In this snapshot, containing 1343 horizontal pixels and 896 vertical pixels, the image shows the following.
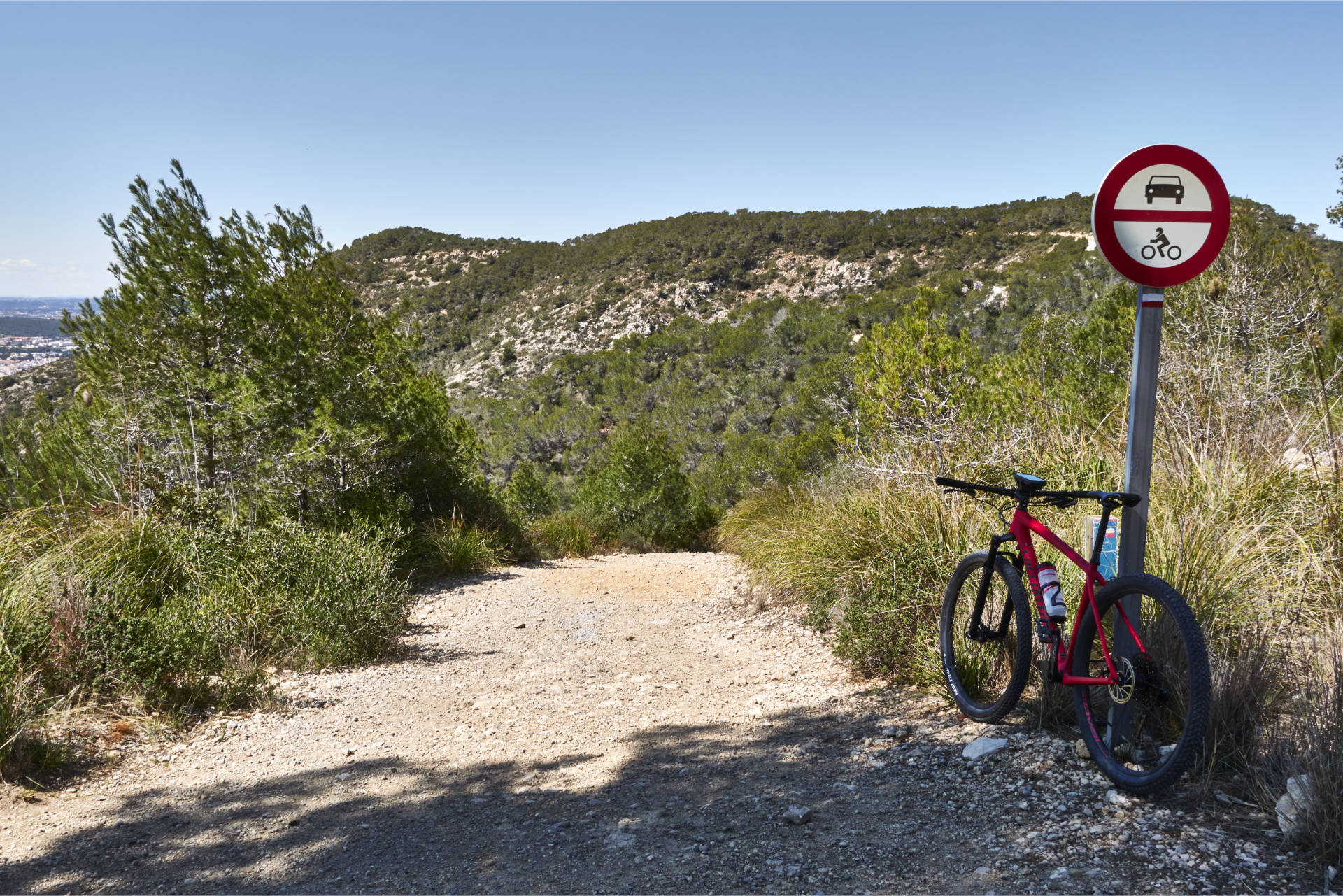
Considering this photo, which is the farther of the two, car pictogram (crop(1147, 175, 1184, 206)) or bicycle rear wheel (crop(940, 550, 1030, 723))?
bicycle rear wheel (crop(940, 550, 1030, 723))

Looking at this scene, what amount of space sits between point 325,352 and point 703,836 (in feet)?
22.6

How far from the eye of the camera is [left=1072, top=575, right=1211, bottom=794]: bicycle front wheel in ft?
8.38

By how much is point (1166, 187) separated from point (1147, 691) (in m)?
1.79

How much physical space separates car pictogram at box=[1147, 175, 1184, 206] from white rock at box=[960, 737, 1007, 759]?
221 cm

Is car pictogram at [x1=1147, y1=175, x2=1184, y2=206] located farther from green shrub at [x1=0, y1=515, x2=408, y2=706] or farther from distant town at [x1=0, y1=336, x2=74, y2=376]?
distant town at [x1=0, y1=336, x2=74, y2=376]

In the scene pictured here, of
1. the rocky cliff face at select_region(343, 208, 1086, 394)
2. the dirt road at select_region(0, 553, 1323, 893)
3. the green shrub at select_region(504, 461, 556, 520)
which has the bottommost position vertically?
the green shrub at select_region(504, 461, 556, 520)

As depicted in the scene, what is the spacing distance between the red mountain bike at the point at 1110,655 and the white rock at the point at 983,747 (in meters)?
0.14

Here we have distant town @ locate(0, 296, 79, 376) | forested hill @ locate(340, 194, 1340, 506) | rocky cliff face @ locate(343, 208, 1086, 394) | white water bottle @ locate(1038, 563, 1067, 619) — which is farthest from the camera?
rocky cliff face @ locate(343, 208, 1086, 394)

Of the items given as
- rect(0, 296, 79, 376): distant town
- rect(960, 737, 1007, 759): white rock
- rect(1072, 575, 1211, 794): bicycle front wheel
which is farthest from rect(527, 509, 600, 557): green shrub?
rect(1072, 575, 1211, 794): bicycle front wheel

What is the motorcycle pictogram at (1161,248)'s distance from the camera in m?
2.88

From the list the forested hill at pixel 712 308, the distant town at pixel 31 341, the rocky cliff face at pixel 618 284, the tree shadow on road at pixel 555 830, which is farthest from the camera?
the rocky cliff face at pixel 618 284

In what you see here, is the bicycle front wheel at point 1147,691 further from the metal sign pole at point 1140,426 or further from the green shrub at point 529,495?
the green shrub at point 529,495

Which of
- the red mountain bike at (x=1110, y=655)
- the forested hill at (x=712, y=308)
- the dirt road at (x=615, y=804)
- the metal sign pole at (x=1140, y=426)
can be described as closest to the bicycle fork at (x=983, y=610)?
the red mountain bike at (x=1110, y=655)

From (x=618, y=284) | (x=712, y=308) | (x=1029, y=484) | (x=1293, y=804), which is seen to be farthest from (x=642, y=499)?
(x=618, y=284)
